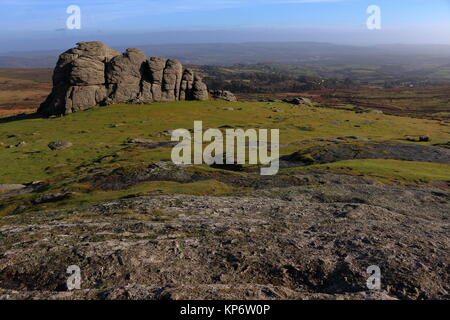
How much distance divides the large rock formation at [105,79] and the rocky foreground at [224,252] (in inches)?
3202

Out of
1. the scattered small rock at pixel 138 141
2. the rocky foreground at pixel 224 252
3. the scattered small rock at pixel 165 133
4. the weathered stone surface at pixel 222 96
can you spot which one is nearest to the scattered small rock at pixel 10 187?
the rocky foreground at pixel 224 252

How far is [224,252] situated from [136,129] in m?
71.9

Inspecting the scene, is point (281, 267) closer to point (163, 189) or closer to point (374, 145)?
point (163, 189)

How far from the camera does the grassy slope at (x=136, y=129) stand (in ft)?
187

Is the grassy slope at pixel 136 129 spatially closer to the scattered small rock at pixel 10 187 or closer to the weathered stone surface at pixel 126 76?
the scattered small rock at pixel 10 187

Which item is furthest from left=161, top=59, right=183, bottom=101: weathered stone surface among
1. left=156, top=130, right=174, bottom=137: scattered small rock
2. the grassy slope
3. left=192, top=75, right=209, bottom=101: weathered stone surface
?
left=156, top=130, right=174, bottom=137: scattered small rock

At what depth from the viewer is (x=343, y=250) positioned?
51.5 feet

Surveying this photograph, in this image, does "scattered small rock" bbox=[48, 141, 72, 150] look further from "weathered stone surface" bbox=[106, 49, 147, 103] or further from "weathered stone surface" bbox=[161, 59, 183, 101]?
"weathered stone surface" bbox=[161, 59, 183, 101]

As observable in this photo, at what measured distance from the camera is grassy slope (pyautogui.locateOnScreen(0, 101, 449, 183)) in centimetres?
5712

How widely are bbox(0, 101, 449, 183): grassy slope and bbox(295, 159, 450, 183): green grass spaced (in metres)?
18.0

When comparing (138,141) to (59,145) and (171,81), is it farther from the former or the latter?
(171,81)

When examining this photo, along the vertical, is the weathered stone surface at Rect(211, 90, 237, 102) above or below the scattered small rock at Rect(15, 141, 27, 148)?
above

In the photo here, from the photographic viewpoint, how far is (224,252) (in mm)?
15141
